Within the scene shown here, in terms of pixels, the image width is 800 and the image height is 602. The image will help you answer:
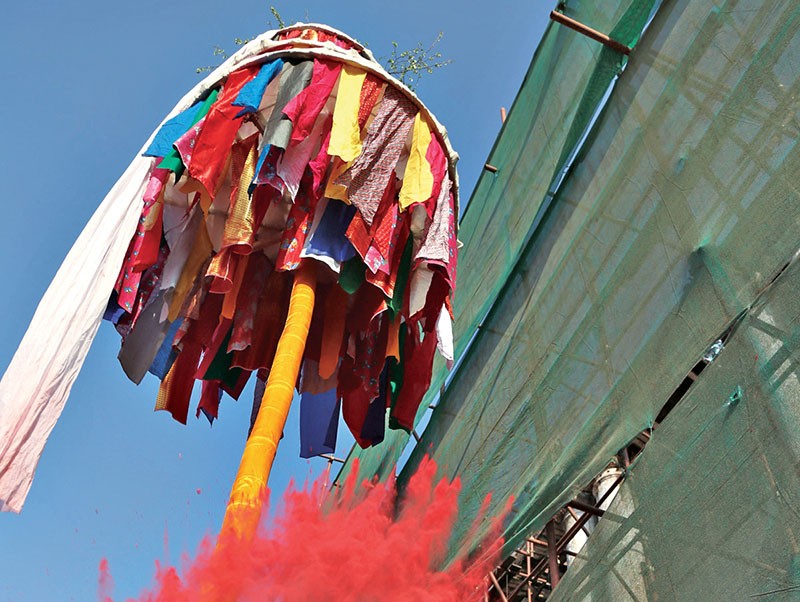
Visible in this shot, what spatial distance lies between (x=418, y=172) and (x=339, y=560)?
227 centimetres

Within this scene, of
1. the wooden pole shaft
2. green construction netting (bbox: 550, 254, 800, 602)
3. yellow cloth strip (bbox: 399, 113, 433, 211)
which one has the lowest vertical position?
green construction netting (bbox: 550, 254, 800, 602)

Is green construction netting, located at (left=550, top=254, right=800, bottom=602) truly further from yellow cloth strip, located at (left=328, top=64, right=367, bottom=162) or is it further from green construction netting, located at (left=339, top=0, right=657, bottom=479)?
green construction netting, located at (left=339, top=0, right=657, bottom=479)

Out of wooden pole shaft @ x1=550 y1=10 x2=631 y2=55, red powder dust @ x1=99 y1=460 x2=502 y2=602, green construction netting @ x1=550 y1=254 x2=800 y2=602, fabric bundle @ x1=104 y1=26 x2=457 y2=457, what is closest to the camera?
green construction netting @ x1=550 y1=254 x2=800 y2=602

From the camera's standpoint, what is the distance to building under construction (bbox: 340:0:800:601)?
3.02 meters

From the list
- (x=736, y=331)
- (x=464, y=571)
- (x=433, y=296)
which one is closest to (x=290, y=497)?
(x=464, y=571)

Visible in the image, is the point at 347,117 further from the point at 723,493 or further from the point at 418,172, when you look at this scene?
the point at 723,493

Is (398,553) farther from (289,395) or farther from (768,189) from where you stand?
(768,189)

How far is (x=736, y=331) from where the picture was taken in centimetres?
326

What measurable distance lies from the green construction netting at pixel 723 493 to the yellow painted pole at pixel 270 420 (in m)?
1.43

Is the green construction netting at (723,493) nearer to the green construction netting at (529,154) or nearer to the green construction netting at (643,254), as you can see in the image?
the green construction netting at (643,254)

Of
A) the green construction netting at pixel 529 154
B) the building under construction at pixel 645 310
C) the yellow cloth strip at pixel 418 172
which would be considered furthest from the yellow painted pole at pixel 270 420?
the green construction netting at pixel 529 154

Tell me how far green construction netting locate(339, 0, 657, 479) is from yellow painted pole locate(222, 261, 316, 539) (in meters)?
2.49

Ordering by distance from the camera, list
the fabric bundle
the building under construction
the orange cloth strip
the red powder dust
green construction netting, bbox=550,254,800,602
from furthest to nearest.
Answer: the orange cloth strip, the fabric bundle, the red powder dust, the building under construction, green construction netting, bbox=550,254,800,602

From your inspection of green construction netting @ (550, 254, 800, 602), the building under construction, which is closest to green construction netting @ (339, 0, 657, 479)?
the building under construction
